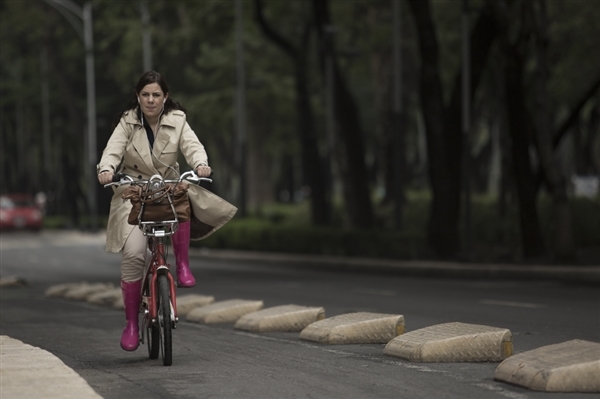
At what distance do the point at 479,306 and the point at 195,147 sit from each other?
304 inches

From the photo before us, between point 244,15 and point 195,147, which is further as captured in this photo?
point 244,15

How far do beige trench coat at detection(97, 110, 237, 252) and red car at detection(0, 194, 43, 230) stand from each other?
51.9 metres

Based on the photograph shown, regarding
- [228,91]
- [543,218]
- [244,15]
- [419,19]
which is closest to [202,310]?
[419,19]

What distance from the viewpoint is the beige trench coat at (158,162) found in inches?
375

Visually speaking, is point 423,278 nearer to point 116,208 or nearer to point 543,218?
point 543,218

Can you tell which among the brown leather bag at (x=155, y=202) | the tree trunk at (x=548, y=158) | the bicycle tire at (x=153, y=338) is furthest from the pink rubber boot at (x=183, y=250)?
the tree trunk at (x=548, y=158)

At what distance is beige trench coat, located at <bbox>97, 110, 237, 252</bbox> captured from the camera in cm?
952

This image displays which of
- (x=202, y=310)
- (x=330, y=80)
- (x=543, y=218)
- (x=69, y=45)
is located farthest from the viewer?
(x=69, y=45)

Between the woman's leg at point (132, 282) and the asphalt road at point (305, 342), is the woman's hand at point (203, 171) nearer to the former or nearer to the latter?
the woman's leg at point (132, 282)

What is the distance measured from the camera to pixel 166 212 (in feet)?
30.2

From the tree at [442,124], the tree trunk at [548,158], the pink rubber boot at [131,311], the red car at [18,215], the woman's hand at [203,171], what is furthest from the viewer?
the red car at [18,215]

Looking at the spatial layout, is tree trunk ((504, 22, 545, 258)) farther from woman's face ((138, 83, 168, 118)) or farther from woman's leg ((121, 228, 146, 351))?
woman's leg ((121, 228, 146, 351))

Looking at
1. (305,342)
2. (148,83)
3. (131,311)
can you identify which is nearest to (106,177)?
(148,83)

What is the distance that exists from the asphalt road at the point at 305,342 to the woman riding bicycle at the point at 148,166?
2.15 feet
